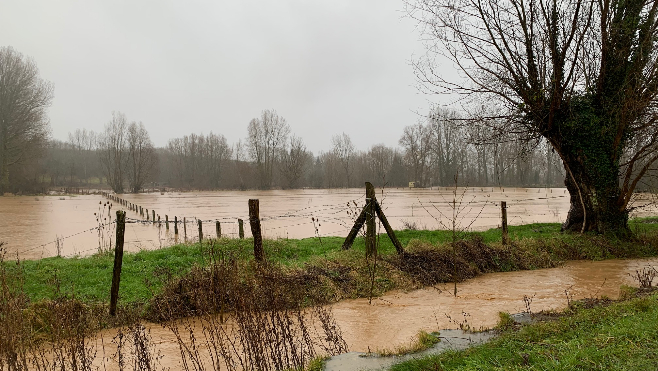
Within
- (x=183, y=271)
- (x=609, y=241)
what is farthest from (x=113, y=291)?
(x=609, y=241)

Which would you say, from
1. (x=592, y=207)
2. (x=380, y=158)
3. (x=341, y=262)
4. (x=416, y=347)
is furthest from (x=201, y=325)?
(x=380, y=158)

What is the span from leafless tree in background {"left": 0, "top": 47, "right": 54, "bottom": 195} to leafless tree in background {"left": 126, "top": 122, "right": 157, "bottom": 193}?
837 inches

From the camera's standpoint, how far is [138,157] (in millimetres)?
80312

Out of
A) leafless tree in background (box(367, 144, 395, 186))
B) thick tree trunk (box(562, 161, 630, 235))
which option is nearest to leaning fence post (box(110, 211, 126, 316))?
thick tree trunk (box(562, 161, 630, 235))

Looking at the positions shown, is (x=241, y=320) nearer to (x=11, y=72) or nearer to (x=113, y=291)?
(x=113, y=291)

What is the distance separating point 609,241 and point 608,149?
2.82m

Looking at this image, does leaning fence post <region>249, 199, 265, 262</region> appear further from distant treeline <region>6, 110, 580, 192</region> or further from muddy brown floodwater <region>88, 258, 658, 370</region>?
distant treeline <region>6, 110, 580, 192</region>

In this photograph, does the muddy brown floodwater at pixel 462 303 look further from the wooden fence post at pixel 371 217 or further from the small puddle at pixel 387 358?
the wooden fence post at pixel 371 217

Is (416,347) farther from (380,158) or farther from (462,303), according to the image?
(380,158)

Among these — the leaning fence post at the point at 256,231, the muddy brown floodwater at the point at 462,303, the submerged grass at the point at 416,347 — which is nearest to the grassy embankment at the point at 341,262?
the leaning fence post at the point at 256,231

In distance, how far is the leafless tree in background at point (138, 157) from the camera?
79.3 metres

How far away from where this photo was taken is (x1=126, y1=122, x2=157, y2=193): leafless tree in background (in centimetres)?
7931

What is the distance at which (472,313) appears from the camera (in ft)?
26.7

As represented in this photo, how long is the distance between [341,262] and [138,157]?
78.4m
